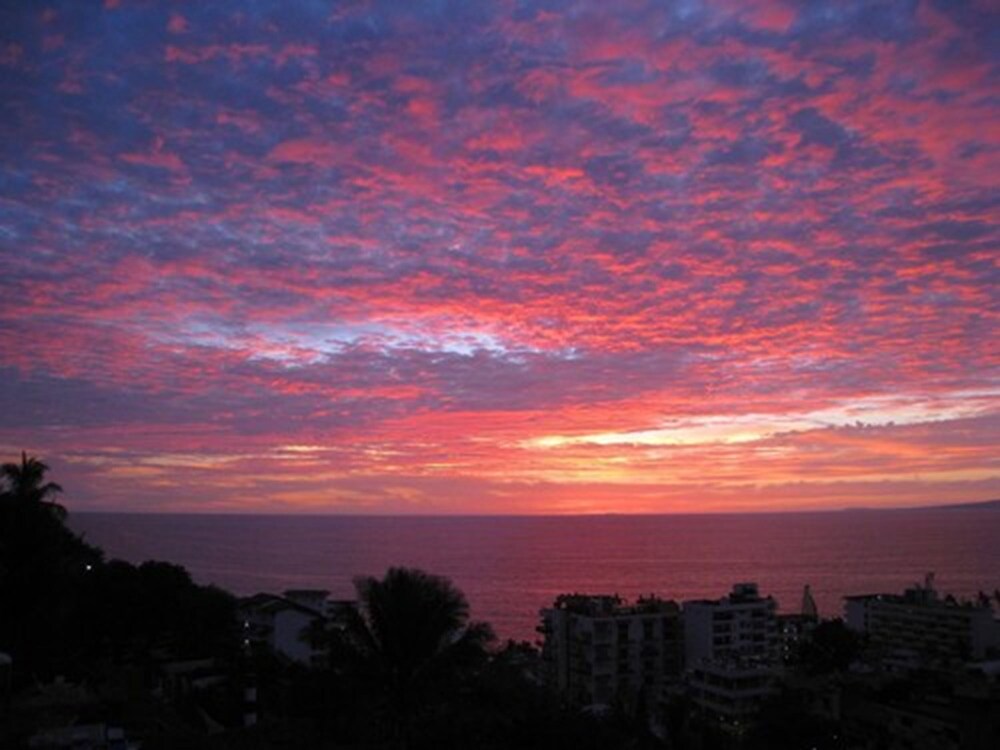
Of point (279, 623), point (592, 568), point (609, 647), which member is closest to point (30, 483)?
point (279, 623)

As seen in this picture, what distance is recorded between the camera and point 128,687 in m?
22.0

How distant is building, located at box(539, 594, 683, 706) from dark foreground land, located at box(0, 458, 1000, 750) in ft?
52.7

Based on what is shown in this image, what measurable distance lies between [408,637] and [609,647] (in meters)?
43.5

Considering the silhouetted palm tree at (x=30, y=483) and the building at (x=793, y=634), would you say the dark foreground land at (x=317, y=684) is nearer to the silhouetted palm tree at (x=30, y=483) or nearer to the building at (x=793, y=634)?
the silhouetted palm tree at (x=30, y=483)

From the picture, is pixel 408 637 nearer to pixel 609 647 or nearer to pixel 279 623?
pixel 279 623

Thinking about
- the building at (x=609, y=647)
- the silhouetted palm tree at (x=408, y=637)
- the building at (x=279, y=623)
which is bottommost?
the building at (x=609, y=647)

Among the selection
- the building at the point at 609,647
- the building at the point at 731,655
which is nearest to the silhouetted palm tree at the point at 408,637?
the building at the point at 731,655

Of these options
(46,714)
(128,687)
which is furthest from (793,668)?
(46,714)

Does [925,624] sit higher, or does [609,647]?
[925,624]

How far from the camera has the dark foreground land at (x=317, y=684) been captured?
1664cm

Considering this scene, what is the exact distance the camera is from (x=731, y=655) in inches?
2174

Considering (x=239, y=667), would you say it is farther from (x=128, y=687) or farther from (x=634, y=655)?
(x=634, y=655)

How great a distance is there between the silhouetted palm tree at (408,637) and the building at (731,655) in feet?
92.9

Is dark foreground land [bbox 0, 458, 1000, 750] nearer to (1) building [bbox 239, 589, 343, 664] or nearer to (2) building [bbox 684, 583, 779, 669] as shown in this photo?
(1) building [bbox 239, 589, 343, 664]
